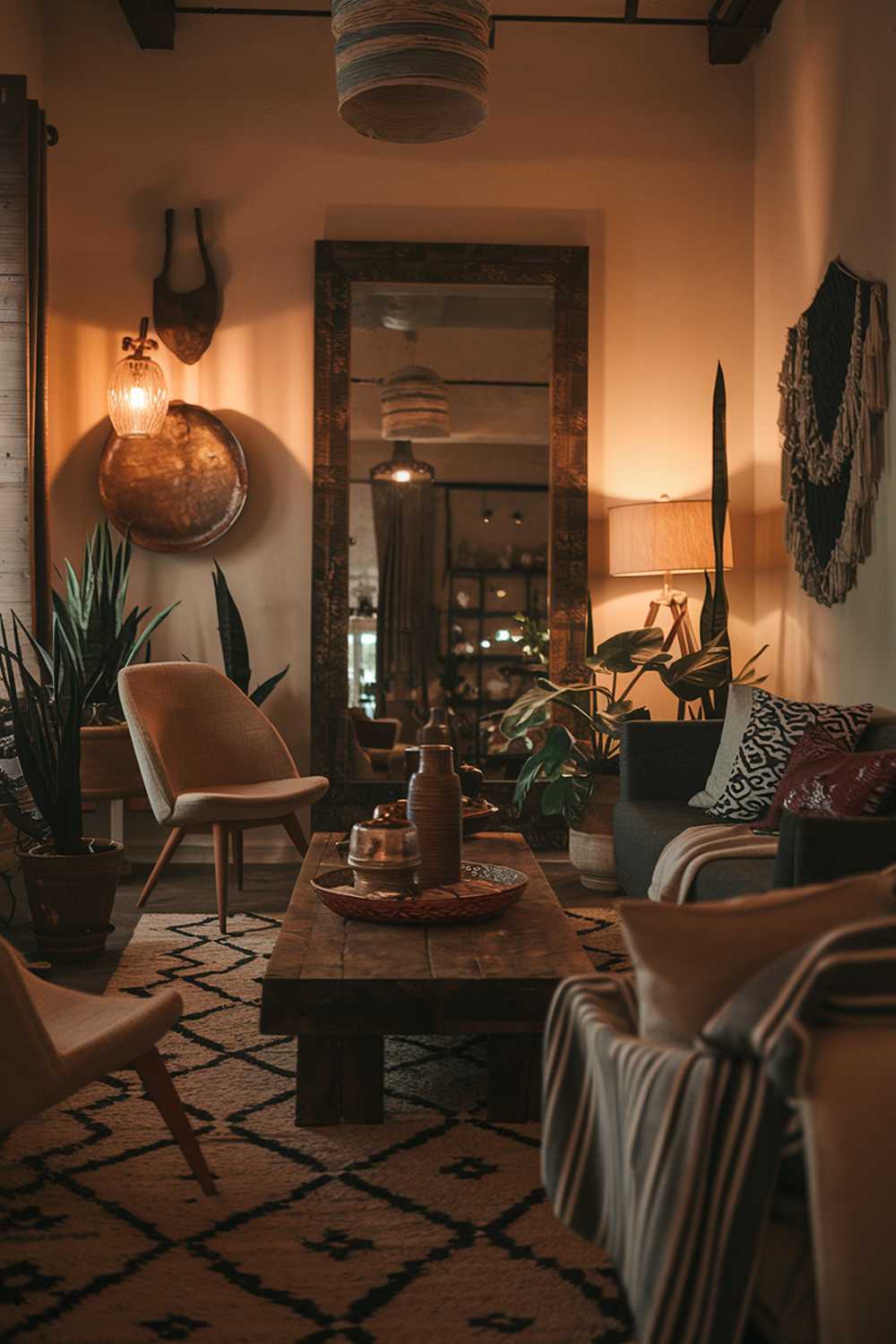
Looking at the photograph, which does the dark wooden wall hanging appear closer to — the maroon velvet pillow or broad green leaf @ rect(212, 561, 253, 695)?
broad green leaf @ rect(212, 561, 253, 695)

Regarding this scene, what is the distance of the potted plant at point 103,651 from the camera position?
480 cm

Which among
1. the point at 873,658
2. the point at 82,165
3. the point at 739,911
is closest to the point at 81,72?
the point at 82,165

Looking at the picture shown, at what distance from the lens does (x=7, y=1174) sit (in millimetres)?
2283

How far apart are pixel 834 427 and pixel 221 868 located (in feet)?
8.23

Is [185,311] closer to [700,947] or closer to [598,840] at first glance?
[598,840]

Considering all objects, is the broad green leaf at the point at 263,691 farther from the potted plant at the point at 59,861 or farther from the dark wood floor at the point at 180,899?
the potted plant at the point at 59,861

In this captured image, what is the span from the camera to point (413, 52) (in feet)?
11.1

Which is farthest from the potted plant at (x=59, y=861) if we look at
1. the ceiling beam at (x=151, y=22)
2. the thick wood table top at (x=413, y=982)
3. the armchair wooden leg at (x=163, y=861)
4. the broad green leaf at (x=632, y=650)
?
the ceiling beam at (x=151, y=22)

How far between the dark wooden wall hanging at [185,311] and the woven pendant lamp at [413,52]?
2.03 meters

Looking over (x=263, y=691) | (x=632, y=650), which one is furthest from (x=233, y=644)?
(x=632, y=650)

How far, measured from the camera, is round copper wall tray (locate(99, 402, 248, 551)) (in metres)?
5.53

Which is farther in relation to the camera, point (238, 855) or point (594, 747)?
point (594, 747)

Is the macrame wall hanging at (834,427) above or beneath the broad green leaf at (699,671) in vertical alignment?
above

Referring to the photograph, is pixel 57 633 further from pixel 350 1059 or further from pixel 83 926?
pixel 350 1059
